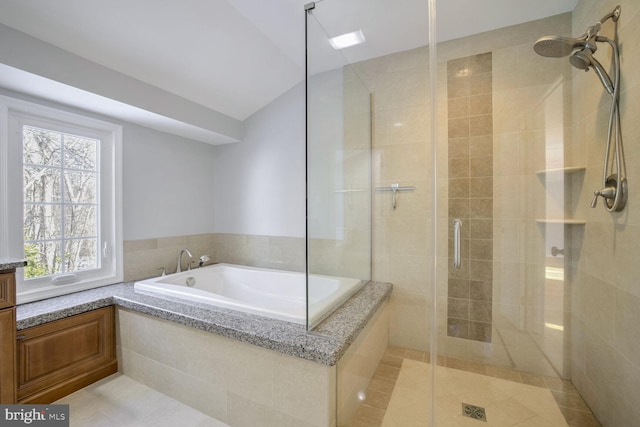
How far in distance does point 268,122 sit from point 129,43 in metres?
1.35

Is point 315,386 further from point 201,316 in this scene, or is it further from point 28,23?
point 28,23

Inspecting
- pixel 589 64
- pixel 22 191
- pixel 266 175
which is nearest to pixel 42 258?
pixel 22 191

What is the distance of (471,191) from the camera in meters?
1.74

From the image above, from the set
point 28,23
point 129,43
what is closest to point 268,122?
point 129,43

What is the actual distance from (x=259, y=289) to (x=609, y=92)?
2841mm

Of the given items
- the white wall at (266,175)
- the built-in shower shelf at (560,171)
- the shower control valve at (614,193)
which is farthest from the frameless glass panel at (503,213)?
the white wall at (266,175)

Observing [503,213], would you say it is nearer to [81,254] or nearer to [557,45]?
[557,45]

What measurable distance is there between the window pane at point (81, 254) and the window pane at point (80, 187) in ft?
1.15

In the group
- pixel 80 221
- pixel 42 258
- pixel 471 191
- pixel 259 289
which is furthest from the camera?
pixel 259 289

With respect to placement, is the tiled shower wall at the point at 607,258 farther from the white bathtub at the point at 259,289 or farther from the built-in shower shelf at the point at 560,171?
the white bathtub at the point at 259,289

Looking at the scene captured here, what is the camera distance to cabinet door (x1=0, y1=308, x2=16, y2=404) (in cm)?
140

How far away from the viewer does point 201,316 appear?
1.65 m

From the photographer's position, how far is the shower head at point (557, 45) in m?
1.39

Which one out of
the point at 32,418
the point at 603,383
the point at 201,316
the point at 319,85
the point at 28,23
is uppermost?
the point at 28,23
